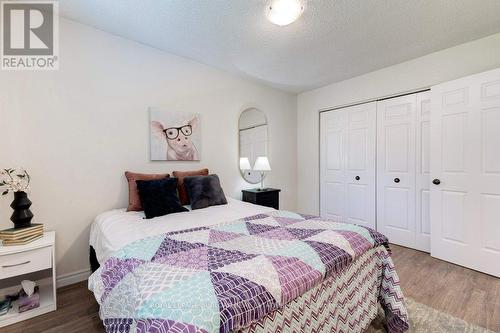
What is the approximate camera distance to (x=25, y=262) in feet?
5.53

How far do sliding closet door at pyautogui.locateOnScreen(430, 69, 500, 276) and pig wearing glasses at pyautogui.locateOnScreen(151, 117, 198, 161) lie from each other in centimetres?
290

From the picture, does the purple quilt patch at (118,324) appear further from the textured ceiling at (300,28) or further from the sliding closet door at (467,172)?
the sliding closet door at (467,172)

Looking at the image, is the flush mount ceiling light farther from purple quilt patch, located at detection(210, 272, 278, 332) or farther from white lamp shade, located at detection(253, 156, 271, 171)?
purple quilt patch, located at detection(210, 272, 278, 332)

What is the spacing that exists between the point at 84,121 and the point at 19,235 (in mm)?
1091

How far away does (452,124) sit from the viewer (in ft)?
8.46

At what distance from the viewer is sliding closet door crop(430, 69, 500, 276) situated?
7.63 feet

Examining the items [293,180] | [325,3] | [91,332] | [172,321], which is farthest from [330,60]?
[91,332]

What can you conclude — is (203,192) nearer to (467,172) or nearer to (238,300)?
(238,300)

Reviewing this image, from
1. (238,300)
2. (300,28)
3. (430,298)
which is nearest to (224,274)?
(238,300)

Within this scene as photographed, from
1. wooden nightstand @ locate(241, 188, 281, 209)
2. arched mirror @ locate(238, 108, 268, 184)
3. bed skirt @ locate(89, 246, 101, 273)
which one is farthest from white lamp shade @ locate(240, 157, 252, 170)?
bed skirt @ locate(89, 246, 101, 273)

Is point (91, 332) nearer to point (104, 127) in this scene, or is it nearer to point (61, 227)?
point (61, 227)

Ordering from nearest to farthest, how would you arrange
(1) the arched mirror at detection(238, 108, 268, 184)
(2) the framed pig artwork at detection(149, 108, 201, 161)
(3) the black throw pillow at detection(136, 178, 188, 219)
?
(3) the black throw pillow at detection(136, 178, 188, 219) → (2) the framed pig artwork at detection(149, 108, 201, 161) → (1) the arched mirror at detection(238, 108, 268, 184)

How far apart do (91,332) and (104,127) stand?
1.76 meters

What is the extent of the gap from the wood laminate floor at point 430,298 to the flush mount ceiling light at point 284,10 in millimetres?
2582
